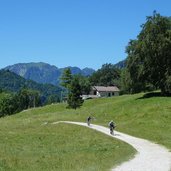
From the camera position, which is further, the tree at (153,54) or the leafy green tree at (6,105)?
the leafy green tree at (6,105)

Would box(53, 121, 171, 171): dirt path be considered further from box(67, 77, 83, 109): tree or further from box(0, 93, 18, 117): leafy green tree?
box(0, 93, 18, 117): leafy green tree

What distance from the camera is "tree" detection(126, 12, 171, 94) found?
80.4 meters

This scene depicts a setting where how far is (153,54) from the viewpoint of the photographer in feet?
266

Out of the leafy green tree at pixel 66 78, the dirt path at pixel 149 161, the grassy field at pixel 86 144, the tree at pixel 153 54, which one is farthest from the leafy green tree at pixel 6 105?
the dirt path at pixel 149 161

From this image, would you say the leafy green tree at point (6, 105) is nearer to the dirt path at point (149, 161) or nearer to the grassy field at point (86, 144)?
the grassy field at point (86, 144)

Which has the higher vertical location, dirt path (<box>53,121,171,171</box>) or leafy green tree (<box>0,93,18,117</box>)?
leafy green tree (<box>0,93,18,117</box>)

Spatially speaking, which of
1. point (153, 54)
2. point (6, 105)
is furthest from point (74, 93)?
point (6, 105)

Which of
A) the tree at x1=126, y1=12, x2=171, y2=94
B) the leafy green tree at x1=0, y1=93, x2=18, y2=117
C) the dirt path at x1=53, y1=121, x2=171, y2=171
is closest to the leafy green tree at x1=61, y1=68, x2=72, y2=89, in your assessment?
the leafy green tree at x1=0, y1=93, x2=18, y2=117

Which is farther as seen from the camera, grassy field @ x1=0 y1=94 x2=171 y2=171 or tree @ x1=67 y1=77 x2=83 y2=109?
tree @ x1=67 y1=77 x2=83 y2=109

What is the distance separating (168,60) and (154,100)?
865 centimetres

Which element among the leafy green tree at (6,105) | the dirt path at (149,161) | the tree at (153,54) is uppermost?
the tree at (153,54)

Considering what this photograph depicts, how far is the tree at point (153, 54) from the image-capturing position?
80438mm

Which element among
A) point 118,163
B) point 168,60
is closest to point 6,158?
point 118,163

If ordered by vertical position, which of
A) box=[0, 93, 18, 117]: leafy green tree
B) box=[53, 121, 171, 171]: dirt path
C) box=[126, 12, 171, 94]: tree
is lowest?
box=[53, 121, 171, 171]: dirt path
